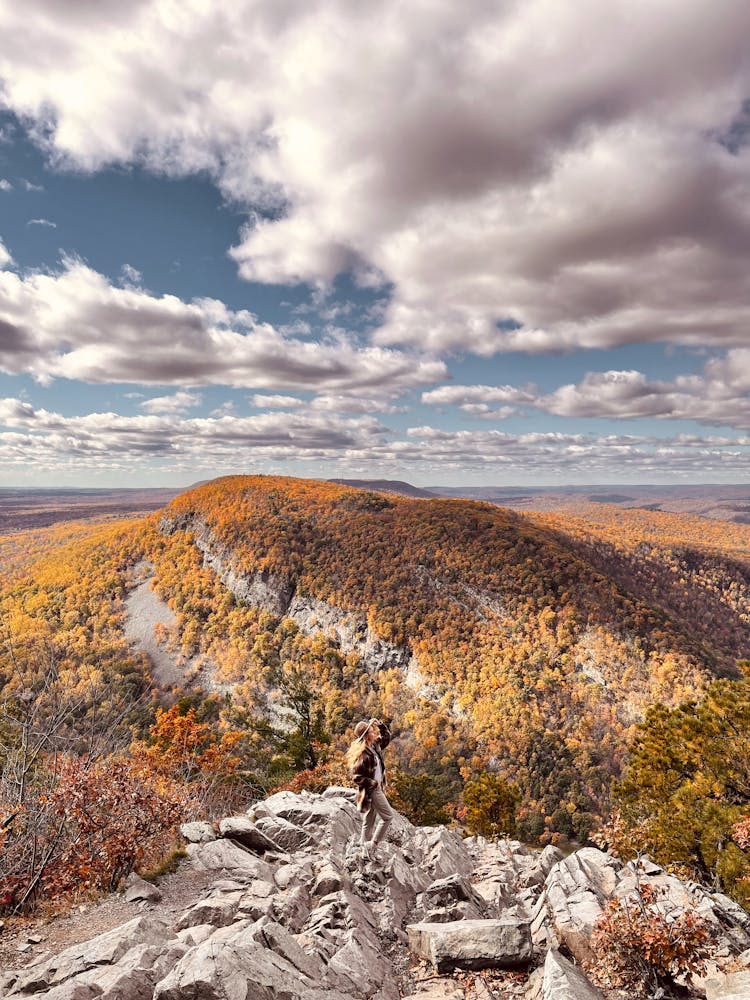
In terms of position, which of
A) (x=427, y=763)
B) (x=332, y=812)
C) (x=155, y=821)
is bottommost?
(x=427, y=763)

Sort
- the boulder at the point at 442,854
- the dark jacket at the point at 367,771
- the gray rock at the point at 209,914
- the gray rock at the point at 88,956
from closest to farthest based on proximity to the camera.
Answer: the gray rock at the point at 88,956
the gray rock at the point at 209,914
the dark jacket at the point at 367,771
the boulder at the point at 442,854

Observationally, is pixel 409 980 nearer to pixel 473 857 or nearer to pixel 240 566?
pixel 473 857

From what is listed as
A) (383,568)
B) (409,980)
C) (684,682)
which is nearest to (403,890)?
(409,980)

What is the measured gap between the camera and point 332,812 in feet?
53.3

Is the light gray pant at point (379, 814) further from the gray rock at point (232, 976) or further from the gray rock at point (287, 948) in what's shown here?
the gray rock at point (232, 976)

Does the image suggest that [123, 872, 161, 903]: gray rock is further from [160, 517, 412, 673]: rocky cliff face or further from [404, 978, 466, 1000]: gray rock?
[160, 517, 412, 673]: rocky cliff face

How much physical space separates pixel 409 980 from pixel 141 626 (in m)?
183

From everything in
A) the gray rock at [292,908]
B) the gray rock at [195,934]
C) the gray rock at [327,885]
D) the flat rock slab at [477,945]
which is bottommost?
the gray rock at [327,885]

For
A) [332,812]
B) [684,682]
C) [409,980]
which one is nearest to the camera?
[409,980]

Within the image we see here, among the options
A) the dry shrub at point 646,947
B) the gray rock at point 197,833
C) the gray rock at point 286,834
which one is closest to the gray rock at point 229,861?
the gray rock at point 197,833

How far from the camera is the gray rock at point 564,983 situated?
684 cm

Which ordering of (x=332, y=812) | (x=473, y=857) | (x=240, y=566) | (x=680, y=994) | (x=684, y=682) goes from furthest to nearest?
(x=240, y=566) → (x=684, y=682) → (x=473, y=857) → (x=332, y=812) → (x=680, y=994)

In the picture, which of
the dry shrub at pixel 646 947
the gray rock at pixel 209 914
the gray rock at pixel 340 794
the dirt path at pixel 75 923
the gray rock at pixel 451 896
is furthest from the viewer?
the gray rock at pixel 340 794

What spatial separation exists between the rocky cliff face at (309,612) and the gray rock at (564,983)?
449ft
